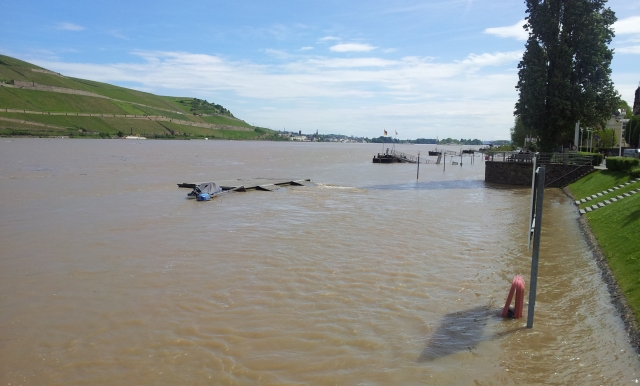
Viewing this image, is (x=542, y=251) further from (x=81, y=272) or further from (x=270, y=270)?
(x=81, y=272)

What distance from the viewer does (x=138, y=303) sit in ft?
31.5

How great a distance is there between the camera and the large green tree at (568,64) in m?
37.3

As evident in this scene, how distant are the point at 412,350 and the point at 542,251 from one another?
8.86 m

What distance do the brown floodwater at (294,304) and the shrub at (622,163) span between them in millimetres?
8646

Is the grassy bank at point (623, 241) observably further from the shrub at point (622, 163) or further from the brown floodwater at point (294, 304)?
the shrub at point (622, 163)

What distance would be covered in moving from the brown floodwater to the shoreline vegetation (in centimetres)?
24

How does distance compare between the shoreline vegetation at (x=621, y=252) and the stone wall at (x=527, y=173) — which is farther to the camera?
the stone wall at (x=527, y=173)

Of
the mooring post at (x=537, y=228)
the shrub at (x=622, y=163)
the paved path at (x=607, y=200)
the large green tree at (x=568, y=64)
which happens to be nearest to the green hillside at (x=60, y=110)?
the large green tree at (x=568, y=64)

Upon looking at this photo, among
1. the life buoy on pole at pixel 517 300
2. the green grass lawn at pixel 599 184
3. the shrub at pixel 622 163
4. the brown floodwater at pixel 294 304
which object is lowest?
the brown floodwater at pixel 294 304

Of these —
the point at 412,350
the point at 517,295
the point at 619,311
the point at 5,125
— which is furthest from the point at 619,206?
the point at 5,125

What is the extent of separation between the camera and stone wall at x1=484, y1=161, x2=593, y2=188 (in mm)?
36287

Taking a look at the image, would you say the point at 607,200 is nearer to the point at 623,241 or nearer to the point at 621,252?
the point at 623,241

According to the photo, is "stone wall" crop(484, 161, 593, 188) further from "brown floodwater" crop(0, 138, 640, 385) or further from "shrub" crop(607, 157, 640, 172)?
"brown floodwater" crop(0, 138, 640, 385)

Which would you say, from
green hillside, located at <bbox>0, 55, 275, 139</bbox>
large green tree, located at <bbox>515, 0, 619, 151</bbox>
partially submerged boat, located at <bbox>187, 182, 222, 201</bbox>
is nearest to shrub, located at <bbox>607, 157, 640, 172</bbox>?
large green tree, located at <bbox>515, 0, 619, 151</bbox>
